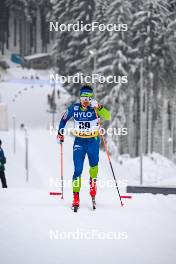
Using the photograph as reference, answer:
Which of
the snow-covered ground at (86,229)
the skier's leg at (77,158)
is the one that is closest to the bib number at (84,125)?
the skier's leg at (77,158)

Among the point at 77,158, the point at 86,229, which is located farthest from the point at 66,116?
the point at 86,229

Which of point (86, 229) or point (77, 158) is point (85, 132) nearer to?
point (77, 158)

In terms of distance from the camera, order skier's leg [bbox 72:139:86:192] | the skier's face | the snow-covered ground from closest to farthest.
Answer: the snow-covered ground < the skier's face < skier's leg [bbox 72:139:86:192]

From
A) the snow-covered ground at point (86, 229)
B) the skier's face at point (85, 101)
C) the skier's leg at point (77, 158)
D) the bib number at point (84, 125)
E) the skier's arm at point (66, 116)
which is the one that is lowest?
the snow-covered ground at point (86, 229)

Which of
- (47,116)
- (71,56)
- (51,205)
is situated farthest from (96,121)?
(47,116)

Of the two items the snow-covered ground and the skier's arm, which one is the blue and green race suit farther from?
the snow-covered ground

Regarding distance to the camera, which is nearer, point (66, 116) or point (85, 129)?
point (85, 129)

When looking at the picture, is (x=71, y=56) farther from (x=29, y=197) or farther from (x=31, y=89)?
(x=29, y=197)

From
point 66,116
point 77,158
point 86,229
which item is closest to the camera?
point 86,229

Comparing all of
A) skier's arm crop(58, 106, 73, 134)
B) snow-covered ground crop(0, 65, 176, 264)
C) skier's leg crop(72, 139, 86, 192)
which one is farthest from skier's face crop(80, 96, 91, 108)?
snow-covered ground crop(0, 65, 176, 264)

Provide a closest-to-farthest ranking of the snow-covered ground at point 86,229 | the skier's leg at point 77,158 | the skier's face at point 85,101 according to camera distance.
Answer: the snow-covered ground at point 86,229 → the skier's face at point 85,101 → the skier's leg at point 77,158

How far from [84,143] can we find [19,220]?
5.84 ft

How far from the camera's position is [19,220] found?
6152 millimetres

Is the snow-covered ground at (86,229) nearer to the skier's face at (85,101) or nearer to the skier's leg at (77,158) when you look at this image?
the skier's leg at (77,158)
